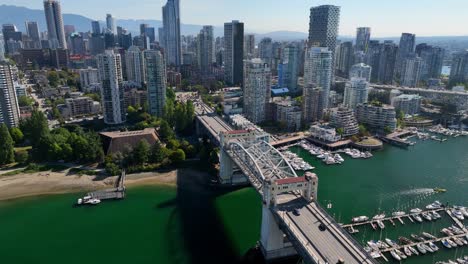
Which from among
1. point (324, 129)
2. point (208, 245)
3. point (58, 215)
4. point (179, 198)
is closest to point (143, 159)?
point (179, 198)

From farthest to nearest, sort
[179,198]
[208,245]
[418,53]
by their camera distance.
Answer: [418,53]
[179,198]
[208,245]

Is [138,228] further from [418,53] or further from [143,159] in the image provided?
[418,53]

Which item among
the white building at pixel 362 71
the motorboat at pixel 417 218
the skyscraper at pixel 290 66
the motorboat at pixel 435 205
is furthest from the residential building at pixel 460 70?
the motorboat at pixel 417 218

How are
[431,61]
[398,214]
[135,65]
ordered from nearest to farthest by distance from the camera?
[398,214]
[135,65]
[431,61]

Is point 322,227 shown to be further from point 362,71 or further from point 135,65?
point 135,65

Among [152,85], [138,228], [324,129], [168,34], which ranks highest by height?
[168,34]

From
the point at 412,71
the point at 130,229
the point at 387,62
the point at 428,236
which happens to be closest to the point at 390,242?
the point at 428,236

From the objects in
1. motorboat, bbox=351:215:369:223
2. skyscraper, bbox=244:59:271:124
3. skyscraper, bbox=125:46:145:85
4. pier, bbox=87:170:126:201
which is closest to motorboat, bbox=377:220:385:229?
motorboat, bbox=351:215:369:223

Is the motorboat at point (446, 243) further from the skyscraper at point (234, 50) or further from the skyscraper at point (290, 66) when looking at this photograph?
the skyscraper at point (234, 50)
